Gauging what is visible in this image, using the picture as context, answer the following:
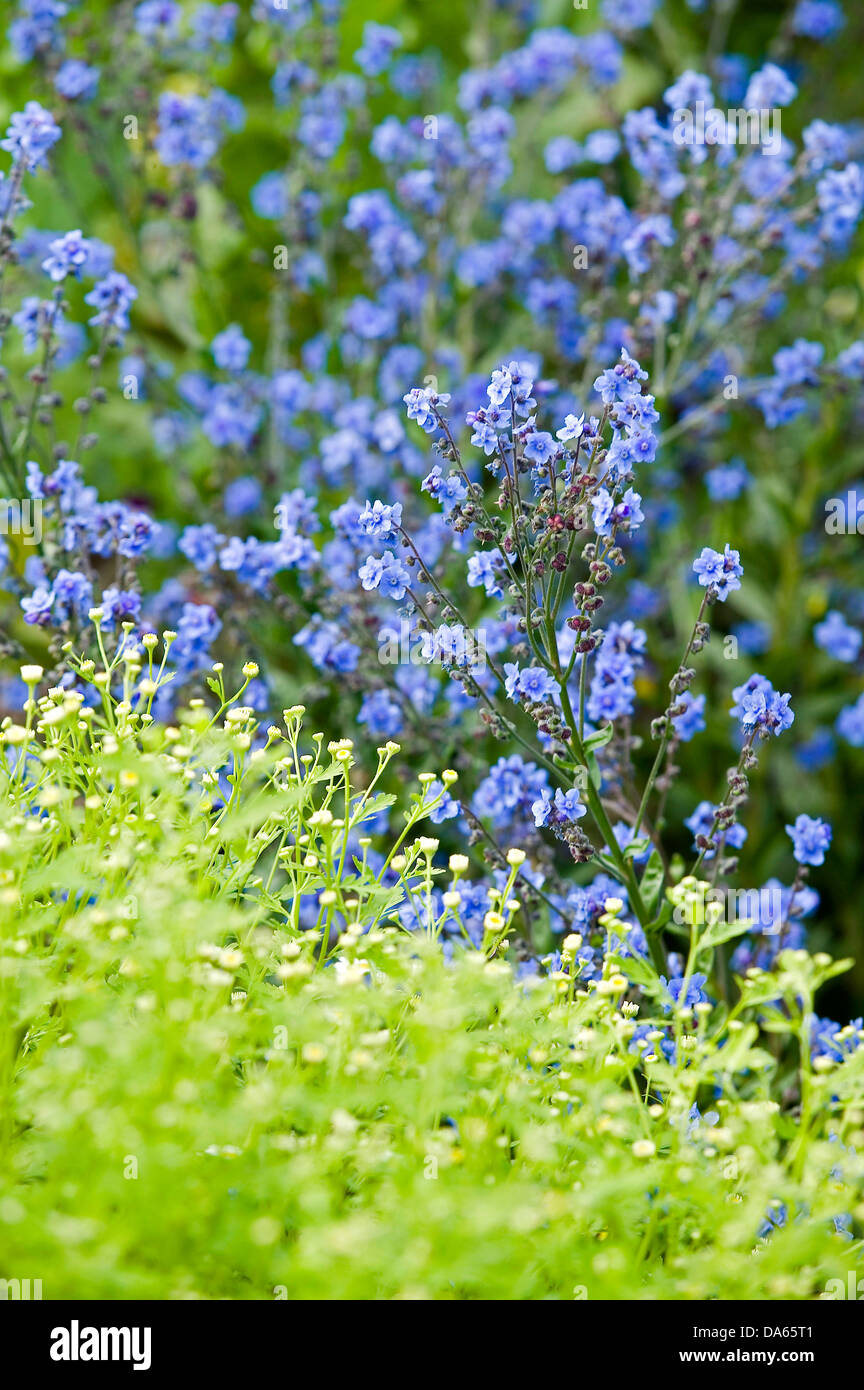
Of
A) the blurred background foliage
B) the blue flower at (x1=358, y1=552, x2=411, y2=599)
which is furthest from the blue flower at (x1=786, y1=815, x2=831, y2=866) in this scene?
the blurred background foliage

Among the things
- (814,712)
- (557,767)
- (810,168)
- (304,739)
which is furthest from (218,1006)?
(810,168)

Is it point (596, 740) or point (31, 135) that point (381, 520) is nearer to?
point (596, 740)

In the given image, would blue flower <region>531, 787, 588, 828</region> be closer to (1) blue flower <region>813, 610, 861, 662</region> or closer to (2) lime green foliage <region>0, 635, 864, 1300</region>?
(2) lime green foliage <region>0, 635, 864, 1300</region>

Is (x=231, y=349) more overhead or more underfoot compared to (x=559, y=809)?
more overhead

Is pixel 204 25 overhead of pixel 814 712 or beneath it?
overhead

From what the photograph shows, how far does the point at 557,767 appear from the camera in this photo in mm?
2080

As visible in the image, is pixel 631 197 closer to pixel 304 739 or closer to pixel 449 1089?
pixel 304 739

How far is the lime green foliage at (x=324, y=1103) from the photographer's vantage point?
133 cm

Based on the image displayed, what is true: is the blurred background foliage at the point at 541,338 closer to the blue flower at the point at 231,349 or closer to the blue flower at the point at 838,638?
the blue flower at the point at 231,349

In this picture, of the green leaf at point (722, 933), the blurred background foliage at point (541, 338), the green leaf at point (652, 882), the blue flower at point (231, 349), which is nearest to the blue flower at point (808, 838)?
the green leaf at point (652, 882)

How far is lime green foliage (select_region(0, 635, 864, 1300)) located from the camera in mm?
1329

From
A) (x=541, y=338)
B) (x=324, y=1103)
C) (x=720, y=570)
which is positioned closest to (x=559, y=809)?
(x=720, y=570)

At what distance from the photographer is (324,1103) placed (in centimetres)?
144
